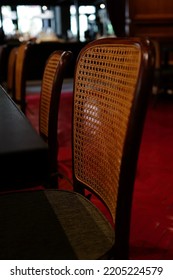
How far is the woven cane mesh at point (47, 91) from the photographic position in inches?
58.5

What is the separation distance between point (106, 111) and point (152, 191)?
1.42 meters

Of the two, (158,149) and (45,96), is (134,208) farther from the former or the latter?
(158,149)

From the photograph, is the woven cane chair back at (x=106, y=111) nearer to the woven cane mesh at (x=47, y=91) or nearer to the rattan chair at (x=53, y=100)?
the rattan chair at (x=53, y=100)

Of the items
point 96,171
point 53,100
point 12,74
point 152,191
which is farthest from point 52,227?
point 12,74

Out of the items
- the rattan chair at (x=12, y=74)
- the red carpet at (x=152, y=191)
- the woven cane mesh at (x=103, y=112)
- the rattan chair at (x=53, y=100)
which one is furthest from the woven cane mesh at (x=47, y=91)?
the rattan chair at (x=12, y=74)

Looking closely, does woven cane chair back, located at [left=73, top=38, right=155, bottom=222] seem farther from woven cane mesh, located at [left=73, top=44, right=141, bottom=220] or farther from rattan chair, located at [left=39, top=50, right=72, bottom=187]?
rattan chair, located at [left=39, top=50, right=72, bottom=187]

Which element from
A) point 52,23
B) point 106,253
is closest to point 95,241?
point 106,253

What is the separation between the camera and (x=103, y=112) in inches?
37.0

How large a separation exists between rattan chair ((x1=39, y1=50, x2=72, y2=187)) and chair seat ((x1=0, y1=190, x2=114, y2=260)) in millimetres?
364

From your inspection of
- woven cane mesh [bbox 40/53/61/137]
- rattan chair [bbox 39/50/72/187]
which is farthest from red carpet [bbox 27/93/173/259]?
woven cane mesh [bbox 40/53/61/137]

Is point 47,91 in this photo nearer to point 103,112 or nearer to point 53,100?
point 53,100

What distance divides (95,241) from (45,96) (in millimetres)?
876

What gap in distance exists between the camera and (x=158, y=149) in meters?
3.10

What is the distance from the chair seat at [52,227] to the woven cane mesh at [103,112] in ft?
0.20
